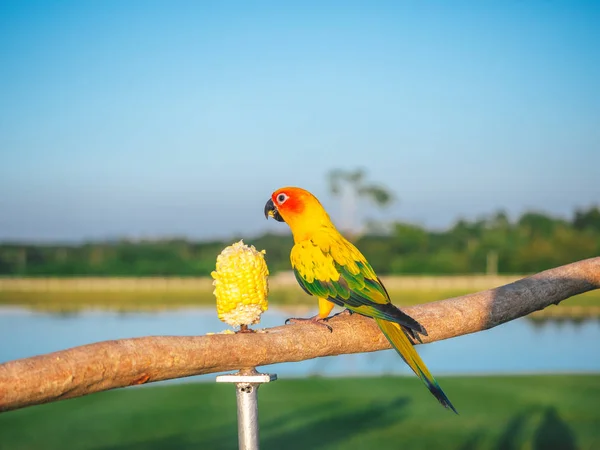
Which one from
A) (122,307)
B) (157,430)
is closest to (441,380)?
(157,430)

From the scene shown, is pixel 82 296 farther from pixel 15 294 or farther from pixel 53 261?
pixel 53 261

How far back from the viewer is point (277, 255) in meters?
31.0

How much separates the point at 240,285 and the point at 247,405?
15.7 inches

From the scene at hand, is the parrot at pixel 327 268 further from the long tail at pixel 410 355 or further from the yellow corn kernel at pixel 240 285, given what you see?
the yellow corn kernel at pixel 240 285

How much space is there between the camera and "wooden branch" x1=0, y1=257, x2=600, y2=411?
6.57 ft

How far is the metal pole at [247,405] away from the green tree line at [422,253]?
27896 mm

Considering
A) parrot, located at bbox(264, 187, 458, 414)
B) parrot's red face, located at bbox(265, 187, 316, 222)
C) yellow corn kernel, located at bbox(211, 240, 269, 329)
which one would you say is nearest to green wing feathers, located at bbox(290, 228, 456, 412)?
parrot, located at bbox(264, 187, 458, 414)

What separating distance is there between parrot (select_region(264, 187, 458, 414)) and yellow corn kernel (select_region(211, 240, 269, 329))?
1.35 ft

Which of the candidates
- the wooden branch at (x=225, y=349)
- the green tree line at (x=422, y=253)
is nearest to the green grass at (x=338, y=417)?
the wooden branch at (x=225, y=349)

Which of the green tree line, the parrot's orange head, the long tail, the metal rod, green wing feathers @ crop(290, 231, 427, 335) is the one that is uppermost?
the green tree line

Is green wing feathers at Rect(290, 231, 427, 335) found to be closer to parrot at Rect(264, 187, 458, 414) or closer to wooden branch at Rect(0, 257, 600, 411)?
parrot at Rect(264, 187, 458, 414)

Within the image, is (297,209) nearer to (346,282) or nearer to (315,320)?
(346,282)

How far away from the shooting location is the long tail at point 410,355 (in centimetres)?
253

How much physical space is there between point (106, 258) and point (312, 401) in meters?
30.5
